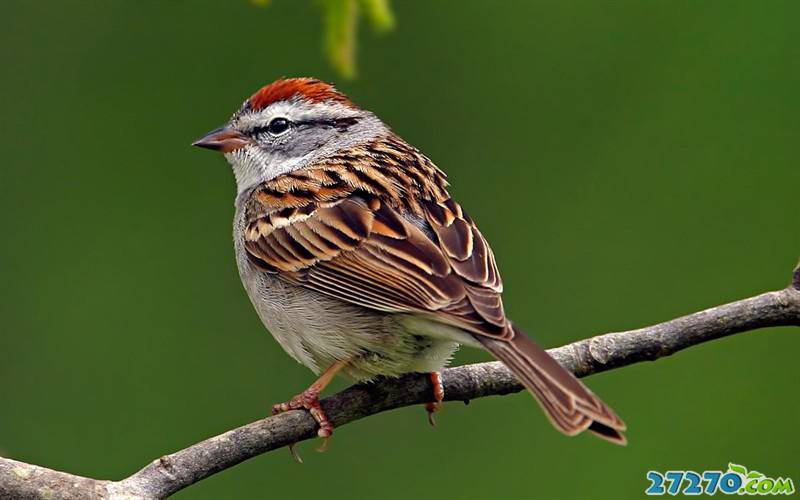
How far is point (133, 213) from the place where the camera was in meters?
8.41

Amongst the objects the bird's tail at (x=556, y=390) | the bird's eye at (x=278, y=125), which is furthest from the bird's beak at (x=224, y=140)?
the bird's tail at (x=556, y=390)

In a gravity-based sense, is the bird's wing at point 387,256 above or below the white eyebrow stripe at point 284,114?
below

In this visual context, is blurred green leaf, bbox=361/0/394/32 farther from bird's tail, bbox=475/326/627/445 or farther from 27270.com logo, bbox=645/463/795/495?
27270.com logo, bbox=645/463/795/495

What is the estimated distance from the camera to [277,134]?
620 cm

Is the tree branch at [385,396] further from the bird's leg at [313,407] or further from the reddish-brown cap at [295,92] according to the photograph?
the reddish-brown cap at [295,92]

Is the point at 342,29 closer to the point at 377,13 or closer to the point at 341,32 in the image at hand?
the point at 341,32

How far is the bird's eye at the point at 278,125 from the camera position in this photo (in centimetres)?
620

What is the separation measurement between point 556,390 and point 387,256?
102cm

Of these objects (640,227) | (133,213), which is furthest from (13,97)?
(640,227)

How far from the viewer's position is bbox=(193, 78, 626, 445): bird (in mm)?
4707

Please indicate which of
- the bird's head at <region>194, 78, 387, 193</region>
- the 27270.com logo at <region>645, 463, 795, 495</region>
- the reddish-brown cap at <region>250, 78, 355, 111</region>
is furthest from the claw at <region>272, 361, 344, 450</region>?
the reddish-brown cap at <region>250, 78, 355, 111</region>

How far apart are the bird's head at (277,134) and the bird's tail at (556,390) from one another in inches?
72.1

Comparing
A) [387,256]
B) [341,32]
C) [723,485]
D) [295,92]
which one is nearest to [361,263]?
[387,256]

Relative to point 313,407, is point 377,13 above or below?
above
